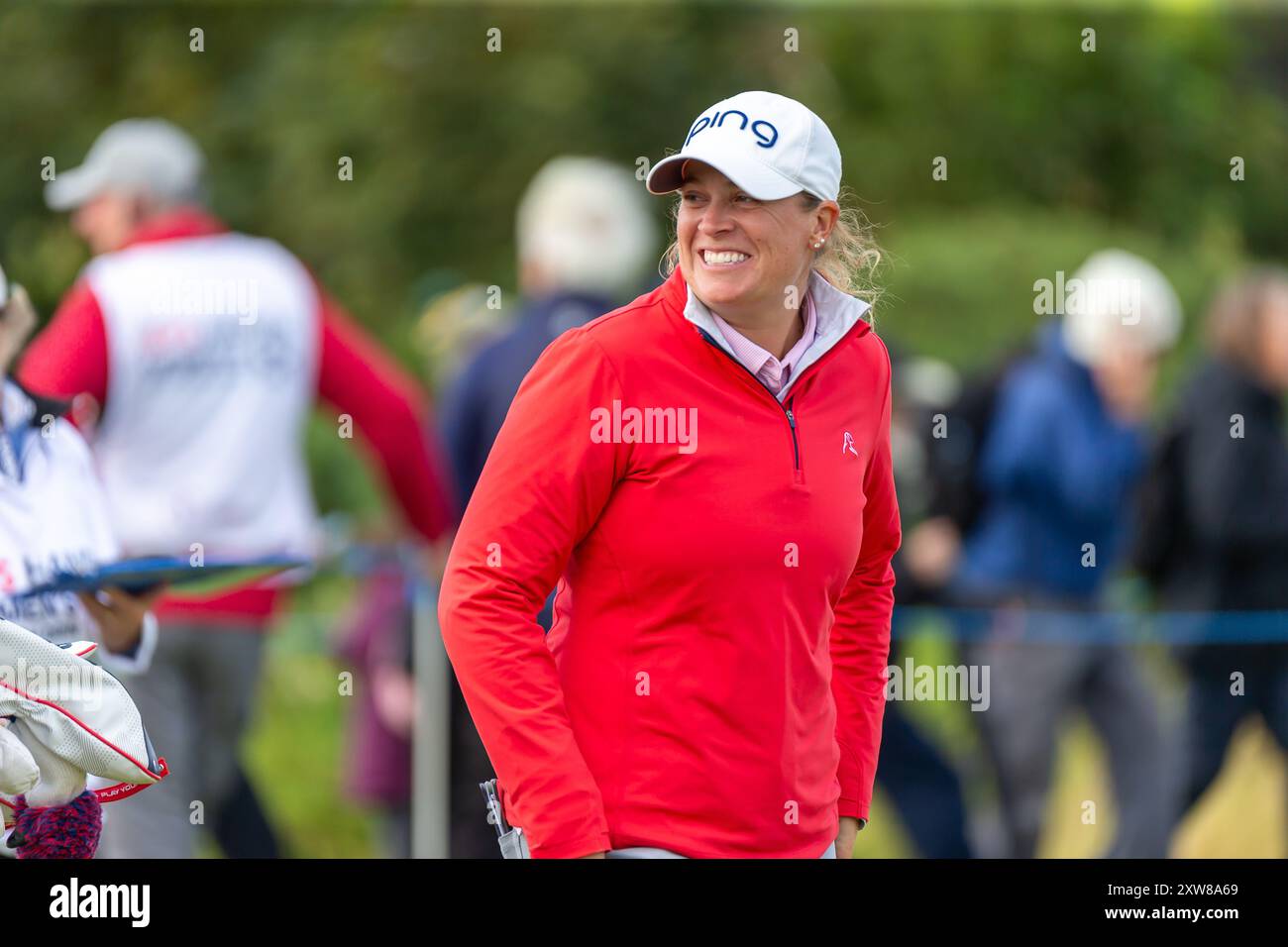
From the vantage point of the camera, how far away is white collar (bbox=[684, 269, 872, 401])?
10.8 ft

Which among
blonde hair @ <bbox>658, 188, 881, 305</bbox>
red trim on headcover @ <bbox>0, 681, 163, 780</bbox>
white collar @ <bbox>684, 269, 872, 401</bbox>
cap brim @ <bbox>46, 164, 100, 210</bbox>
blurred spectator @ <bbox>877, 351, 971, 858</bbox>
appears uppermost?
cap brim @ <bbox>46, 164, 100, 210</bbox>

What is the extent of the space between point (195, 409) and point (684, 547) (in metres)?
2.65

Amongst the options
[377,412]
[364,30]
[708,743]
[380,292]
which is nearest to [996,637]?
[377,412]

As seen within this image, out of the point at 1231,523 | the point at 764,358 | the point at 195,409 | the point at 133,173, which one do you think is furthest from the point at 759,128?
the point at 1231,523

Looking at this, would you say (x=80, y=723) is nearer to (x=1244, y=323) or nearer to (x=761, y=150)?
(x=761, y=150)

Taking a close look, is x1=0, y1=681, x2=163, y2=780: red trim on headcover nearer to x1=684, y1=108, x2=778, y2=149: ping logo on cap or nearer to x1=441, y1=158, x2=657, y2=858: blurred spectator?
x1=684, y1=108, x2=778, y2=149: ping logo on cap

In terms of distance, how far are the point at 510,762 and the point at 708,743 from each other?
32 centimetres

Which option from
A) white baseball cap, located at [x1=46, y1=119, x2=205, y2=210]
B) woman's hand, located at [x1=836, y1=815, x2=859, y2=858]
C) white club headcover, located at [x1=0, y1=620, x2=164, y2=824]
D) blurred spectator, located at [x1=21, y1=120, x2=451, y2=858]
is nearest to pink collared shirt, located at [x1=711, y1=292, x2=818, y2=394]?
woman's hand, located at [x1=836, y1=815, x2=859, y2=858]

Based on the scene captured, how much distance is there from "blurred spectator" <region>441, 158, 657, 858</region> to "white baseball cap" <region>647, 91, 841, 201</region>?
2618 millimetres

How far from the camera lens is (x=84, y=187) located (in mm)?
5629

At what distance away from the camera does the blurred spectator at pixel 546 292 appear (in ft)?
19.8

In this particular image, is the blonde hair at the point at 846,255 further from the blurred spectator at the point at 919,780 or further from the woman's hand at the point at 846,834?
the blurred spectator at the point at 919,780

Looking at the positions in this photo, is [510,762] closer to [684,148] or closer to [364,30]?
→ [684,148]

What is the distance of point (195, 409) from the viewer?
5.56 m
